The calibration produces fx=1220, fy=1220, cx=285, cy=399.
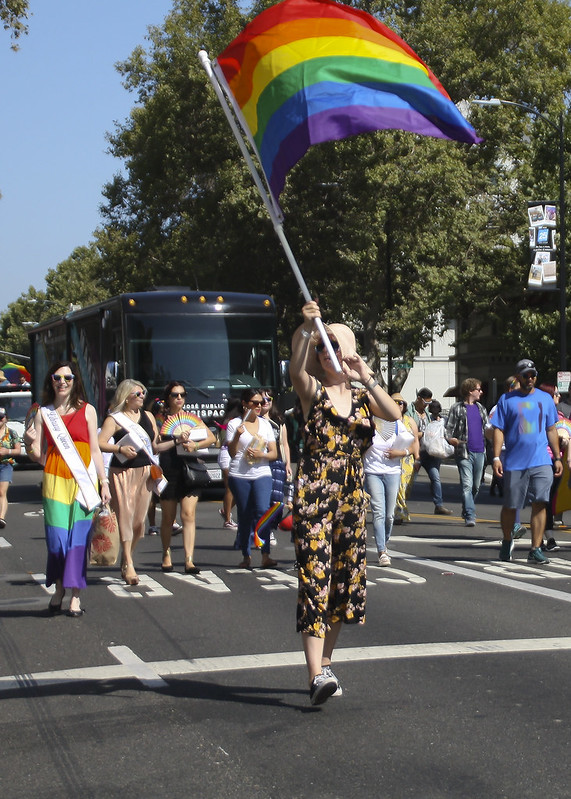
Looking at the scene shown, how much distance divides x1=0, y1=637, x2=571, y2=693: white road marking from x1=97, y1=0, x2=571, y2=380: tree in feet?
93.1

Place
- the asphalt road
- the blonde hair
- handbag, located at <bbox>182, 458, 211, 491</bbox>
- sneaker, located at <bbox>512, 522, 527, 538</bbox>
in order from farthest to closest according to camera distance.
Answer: sneaker, located at <bbox>512, 522, 527, 538</bbox>, handbag, located at <bbox>182, 458, 211, 491</bbox>, the blonde hair, the asphalt road

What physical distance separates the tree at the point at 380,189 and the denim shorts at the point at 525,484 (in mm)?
24161

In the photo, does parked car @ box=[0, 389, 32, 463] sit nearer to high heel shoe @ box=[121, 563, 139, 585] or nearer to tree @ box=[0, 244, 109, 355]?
high heel shoe @ box=[121, 563, 139, 585]

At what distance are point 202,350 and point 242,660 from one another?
44.0 feet

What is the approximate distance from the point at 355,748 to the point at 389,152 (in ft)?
103

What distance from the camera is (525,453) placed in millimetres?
11562

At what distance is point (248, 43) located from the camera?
7188 millimetres

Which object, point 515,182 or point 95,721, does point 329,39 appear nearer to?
point 95,721

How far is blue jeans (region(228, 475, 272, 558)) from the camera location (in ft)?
38.3

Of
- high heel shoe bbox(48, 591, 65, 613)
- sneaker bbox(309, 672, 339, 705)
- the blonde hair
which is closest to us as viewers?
sneaker bbox(309, 672, 339, 705)

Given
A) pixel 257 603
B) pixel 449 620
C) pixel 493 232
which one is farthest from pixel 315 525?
pixel 493 232

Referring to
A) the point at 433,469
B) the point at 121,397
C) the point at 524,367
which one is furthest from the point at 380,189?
the point at 121,397

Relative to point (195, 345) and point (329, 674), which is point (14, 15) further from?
point (329, 674)

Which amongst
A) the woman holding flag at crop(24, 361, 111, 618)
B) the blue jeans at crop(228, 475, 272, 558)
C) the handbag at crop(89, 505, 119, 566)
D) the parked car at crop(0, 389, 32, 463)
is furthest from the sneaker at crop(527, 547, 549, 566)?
the parked car at crop(0, 389, 32, 463)
